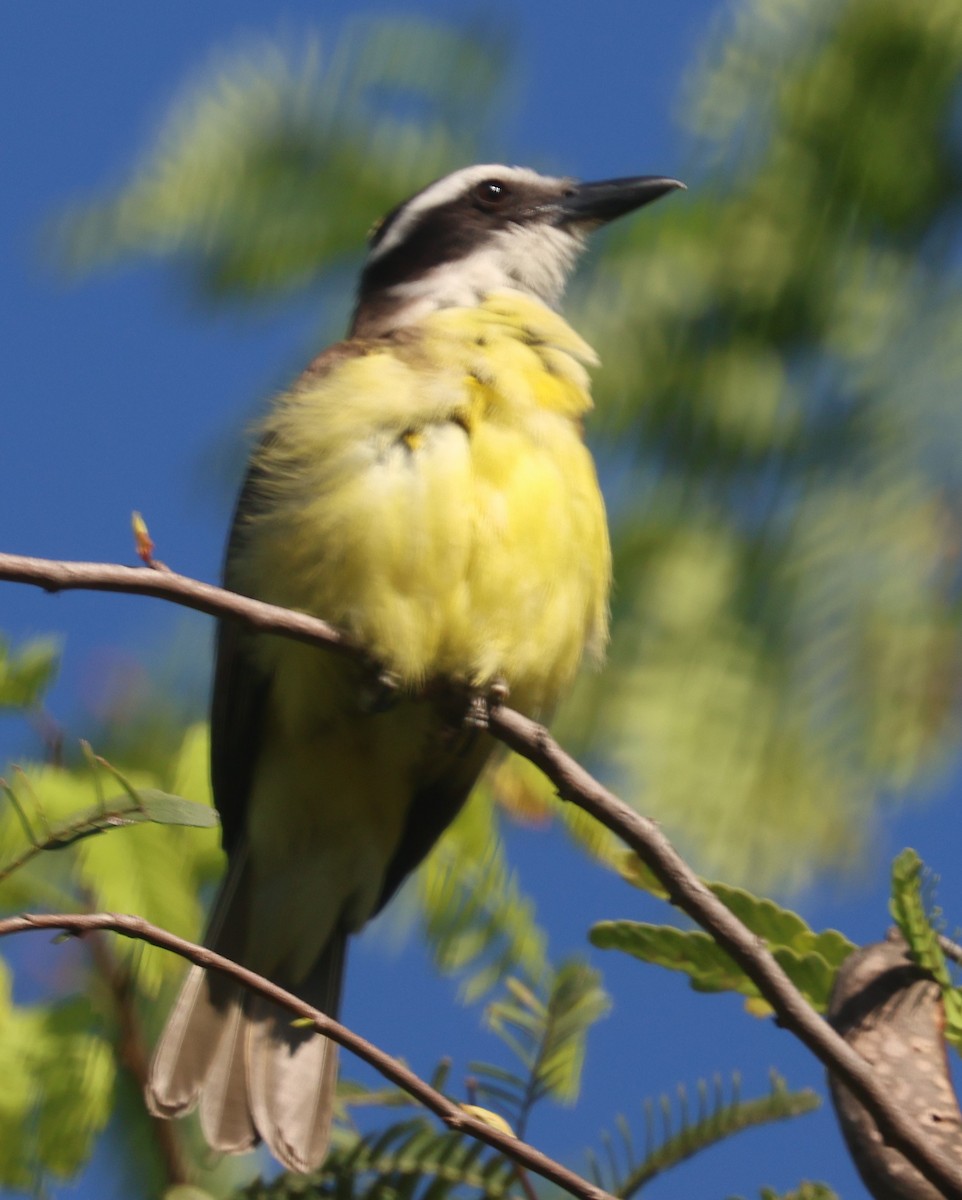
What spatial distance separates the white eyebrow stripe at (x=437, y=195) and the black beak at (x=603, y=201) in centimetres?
11

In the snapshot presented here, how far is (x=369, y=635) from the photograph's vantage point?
3430mm

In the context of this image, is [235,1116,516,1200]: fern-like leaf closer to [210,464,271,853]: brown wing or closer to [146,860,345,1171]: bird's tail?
[146,860,345,1171]: bird's tail

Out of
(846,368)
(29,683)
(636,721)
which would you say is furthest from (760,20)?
(29,683)

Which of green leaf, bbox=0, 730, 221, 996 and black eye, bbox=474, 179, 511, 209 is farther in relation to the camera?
black eye, bbox=474, 179, 511, 209

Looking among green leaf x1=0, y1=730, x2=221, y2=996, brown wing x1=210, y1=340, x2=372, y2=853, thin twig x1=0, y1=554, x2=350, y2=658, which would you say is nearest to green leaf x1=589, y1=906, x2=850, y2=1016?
thin twig x1=0, y1=554, x2=350, y2=658

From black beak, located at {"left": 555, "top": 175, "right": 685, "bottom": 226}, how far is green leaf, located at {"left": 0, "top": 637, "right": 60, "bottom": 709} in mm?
2162

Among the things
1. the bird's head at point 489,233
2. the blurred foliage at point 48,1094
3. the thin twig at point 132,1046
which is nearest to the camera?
the blurred foliage at point 48,1094

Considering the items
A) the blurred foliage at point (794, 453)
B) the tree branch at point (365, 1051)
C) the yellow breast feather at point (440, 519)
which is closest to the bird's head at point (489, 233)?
the blurred foliage at point (794, 453)

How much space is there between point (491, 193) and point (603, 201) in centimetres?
29

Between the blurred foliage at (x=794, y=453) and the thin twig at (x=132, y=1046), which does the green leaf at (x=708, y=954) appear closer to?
the thin twig at (x=132, y=1046)

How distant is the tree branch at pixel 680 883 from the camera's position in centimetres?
211

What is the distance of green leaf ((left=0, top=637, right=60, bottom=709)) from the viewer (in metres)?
3.23

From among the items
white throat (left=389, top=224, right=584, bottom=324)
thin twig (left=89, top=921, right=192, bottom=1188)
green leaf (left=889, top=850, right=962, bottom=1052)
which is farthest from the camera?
white throat (left=389, top=224, right=584, bottom=324)

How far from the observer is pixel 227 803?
3.94m
